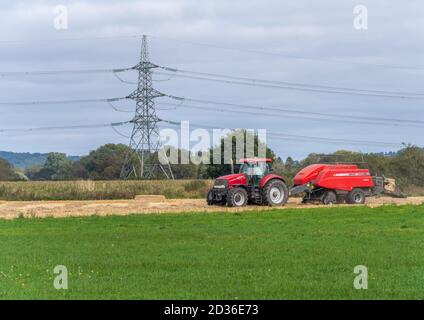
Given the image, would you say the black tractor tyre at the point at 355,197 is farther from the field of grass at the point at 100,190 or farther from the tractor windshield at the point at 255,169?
the field of grass at the point at 100,190

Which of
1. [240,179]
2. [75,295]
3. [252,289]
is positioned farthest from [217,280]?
[240,179]

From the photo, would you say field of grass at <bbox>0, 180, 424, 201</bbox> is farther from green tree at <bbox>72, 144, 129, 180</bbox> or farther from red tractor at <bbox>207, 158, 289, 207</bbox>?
green tree at <bbox>72, 144, 129, 180</bbox>

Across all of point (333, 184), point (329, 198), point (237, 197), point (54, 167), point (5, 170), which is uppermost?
point (54, 167)

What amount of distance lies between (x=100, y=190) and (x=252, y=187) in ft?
58.2

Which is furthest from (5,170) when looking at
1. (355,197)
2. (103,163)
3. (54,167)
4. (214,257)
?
(214,257)

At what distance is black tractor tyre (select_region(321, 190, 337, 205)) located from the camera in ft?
129

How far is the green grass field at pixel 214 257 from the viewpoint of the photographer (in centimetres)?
1246

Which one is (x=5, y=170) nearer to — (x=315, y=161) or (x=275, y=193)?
(x=315, y=161)

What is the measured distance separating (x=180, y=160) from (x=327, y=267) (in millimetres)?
69632

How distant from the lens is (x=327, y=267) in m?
14.8

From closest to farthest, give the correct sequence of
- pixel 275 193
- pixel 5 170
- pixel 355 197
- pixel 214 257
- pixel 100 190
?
1. pixel 214 257
2. pixel 275 193
3. pixel 355 197
4. pixel 100 190
5. pixel 5 170

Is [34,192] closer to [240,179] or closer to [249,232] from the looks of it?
[240,179]

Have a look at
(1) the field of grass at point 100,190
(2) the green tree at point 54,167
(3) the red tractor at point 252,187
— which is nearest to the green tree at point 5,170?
(2) the green tree at point 54,167

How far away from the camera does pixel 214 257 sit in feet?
54.1
